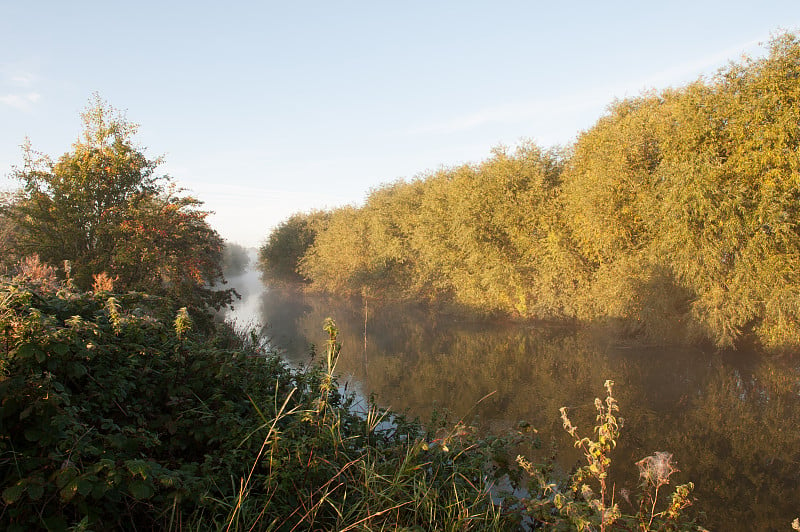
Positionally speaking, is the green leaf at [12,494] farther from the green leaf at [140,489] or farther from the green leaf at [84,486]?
the green leaf at [140,489]

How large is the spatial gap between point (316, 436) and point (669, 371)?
659 inches

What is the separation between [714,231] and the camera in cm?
1769

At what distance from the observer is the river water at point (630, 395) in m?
9.41

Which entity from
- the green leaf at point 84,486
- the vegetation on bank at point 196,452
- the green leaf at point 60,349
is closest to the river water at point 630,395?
the vegetation on bank at point 196,452

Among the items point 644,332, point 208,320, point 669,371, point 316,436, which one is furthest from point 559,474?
point 644,332

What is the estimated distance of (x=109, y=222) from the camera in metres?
16.9

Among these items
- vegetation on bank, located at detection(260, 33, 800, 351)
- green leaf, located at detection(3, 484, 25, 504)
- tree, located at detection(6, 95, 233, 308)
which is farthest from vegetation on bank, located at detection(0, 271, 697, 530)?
vegetation on bank, located at detection(260, 33, 800, 351)

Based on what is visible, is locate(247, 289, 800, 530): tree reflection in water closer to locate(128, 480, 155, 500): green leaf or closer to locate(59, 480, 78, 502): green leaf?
locate(128, 480, 155, 500): green leaf

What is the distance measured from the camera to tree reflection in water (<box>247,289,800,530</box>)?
31.0 feet

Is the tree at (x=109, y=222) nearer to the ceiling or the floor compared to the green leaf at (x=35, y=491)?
nearer to the ceiling

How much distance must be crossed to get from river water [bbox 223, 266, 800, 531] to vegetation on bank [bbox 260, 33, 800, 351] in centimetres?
185

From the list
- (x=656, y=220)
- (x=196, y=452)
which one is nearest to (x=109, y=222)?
(x=196, y=452)

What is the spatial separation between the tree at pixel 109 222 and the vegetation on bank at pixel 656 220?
16221 mm

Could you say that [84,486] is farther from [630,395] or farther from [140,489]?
[630,395]
